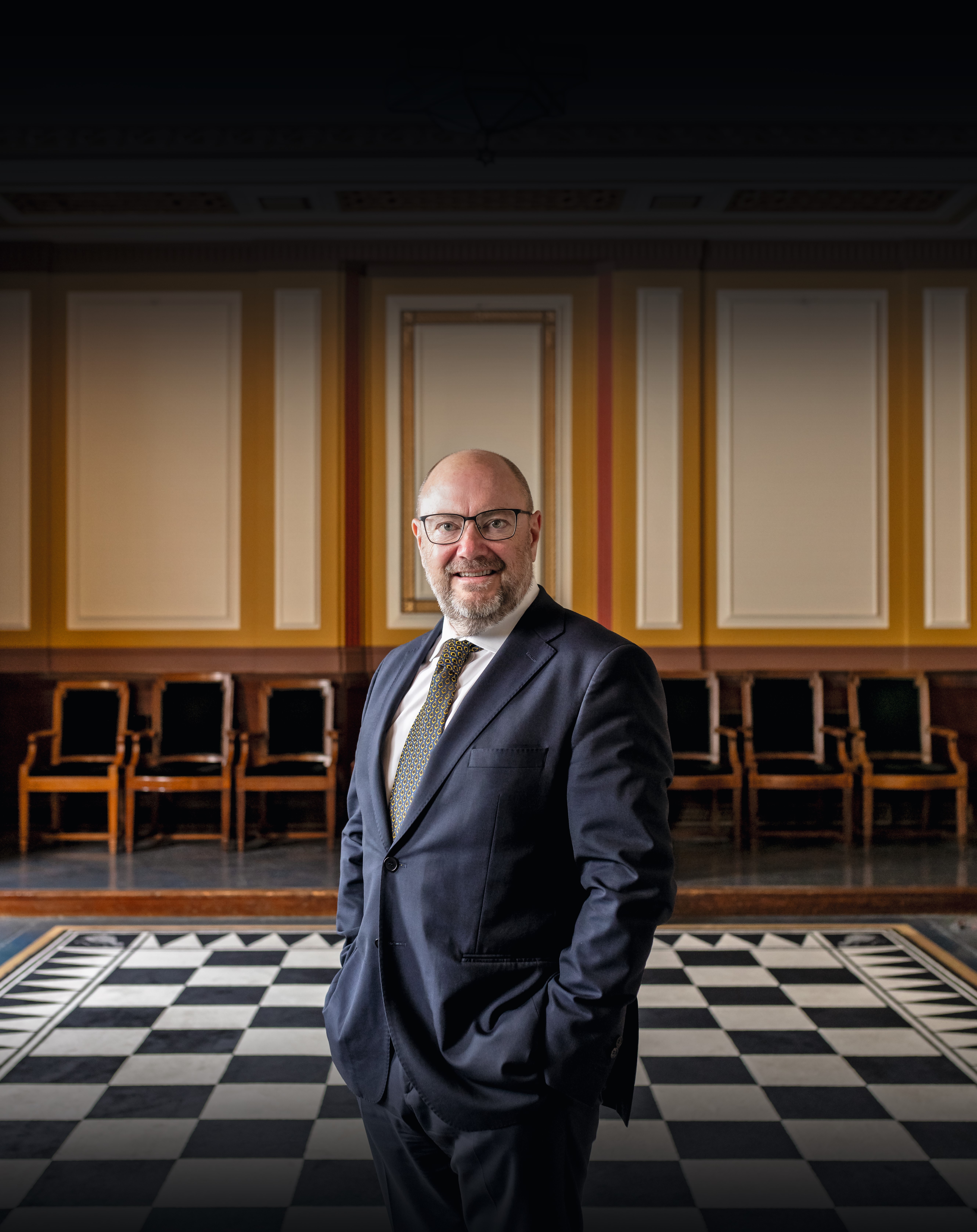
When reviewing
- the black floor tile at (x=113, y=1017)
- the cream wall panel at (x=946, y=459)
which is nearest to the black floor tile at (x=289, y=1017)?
the black floor tile at (x=113, y=1017)

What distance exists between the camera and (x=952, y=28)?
174 inches

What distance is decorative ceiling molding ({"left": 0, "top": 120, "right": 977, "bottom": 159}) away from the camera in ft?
16.6

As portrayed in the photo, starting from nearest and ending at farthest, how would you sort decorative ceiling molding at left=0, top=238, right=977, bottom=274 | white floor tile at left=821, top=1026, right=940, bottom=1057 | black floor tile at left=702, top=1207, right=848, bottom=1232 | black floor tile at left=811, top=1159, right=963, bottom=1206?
black floor tile at left=702, top=1207, right=848, bottom=1232, black floor tile at left=811, top=1159, right=963, bottom=1206, white floor tile at left=821, top=1026, right=940, bottom=1057, decorative ceiling molding at left=0, top=238, right=977, bottom=274

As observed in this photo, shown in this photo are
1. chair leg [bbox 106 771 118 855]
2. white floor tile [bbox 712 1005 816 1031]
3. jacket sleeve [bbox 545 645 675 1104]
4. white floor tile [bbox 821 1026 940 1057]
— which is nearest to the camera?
jacket sleeve [bbox 545 645 675 1104]

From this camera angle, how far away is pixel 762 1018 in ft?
11.1

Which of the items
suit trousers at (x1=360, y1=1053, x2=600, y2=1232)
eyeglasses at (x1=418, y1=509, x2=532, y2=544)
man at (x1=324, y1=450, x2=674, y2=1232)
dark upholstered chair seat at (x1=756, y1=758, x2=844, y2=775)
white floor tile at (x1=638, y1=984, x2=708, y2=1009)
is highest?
eyeglasses at (x1=418, y1=509, x2=532, y2=544)

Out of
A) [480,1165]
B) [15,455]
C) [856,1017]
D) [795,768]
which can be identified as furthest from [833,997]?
[15,455]

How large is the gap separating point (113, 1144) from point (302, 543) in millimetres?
4183

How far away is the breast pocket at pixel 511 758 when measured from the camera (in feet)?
4.43

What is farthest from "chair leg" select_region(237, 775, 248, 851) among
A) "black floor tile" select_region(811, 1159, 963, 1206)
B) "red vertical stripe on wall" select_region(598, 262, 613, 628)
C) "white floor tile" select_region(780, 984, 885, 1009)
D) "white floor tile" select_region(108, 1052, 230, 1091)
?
"black floor tile" select_region(811, 1159, 963, 1206)

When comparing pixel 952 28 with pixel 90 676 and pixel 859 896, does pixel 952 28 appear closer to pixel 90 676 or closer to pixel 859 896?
pixel 859 896

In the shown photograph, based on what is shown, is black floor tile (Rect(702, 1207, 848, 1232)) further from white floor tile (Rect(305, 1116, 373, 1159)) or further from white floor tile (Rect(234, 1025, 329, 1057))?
white floor tile (Rect(234, 1025, 329, 1057))

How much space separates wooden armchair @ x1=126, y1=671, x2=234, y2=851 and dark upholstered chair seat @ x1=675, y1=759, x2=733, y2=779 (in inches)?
99.1

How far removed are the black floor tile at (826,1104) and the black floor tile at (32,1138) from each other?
1.87m
